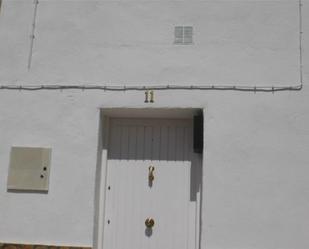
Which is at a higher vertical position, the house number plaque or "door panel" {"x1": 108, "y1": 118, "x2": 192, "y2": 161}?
the house number plaque

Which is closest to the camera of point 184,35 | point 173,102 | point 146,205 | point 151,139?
point 173,102

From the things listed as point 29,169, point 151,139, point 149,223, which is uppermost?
point 151,139

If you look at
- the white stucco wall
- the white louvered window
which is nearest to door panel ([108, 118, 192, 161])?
the white stucco wall

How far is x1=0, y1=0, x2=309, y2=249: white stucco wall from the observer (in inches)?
200

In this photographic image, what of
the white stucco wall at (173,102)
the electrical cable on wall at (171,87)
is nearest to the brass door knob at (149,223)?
the white stucco wall at (173,102)

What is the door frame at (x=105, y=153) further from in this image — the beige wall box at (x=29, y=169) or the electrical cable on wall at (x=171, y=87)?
the beige wall box at (x=29, y=169)

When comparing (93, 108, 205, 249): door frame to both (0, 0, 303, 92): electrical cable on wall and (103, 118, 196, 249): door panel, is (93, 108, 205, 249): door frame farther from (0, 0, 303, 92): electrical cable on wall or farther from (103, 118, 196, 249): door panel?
(0, 0, 303, 92): electrical cable on wall

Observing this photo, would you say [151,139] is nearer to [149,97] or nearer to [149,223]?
[149,97]

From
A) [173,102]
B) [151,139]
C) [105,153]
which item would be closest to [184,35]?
[173,102]

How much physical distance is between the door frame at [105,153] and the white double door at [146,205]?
0.30 ft

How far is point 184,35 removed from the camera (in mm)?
5465

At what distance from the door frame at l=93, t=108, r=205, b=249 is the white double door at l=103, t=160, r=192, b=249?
0.30 ft

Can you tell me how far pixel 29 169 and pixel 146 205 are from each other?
148cm

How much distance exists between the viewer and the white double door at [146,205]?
5.51 m
